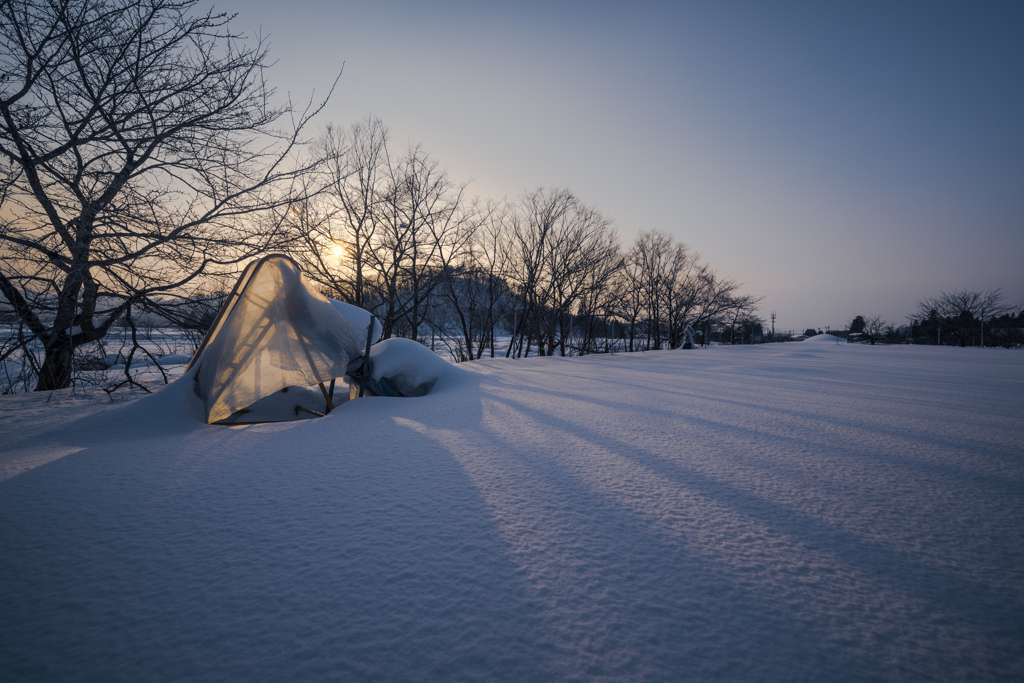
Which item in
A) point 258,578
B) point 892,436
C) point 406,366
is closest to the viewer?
point 258,578

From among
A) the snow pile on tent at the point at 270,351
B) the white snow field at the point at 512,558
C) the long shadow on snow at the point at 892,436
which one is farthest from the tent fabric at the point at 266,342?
the long shadow on snow at the point at 892,436

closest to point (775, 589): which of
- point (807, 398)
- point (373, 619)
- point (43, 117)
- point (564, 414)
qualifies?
point (373, 619)

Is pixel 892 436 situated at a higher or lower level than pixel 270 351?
lower

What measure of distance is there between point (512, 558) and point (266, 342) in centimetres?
280

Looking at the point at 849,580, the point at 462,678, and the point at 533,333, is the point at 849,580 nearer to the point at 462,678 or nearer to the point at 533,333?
the point at 462,678

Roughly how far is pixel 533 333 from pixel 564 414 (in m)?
11.9

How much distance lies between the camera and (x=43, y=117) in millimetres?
3631

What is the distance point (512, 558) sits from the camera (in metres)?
1.14

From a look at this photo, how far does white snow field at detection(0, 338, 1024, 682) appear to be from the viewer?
2.65ft

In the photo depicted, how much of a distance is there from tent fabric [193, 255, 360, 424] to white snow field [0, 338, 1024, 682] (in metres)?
0.50

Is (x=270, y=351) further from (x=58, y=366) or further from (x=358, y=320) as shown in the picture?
(x=58, y=366)

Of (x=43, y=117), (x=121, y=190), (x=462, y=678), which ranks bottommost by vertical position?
(x=462, y=678)

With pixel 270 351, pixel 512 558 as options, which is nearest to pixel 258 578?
pixel 512 558

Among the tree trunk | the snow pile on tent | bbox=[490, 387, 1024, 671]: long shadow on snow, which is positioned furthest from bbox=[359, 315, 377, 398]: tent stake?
the tree trunk
